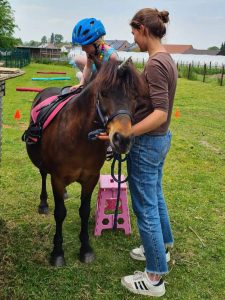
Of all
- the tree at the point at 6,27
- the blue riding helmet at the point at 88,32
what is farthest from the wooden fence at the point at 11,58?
the blue riding helmet at the point at 88,32

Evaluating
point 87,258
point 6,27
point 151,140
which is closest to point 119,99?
point 151,140

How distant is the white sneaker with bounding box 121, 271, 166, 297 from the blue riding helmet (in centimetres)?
217

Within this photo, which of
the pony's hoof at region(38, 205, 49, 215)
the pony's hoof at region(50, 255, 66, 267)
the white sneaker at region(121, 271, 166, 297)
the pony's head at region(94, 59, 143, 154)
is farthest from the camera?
the pony's hoof at region(38, 205, 49, 215)

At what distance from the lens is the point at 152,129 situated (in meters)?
2.77

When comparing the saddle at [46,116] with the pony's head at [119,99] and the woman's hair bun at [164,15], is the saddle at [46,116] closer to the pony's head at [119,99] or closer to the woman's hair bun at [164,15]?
the pony's head at [119,99]

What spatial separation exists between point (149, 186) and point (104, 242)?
1400 millimetres

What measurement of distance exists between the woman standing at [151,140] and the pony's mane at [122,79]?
11 centimetres

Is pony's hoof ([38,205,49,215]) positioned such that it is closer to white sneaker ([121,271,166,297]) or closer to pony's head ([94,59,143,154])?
white sneaker ([121,271,166,297])

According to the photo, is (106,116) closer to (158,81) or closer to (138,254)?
(158,81)

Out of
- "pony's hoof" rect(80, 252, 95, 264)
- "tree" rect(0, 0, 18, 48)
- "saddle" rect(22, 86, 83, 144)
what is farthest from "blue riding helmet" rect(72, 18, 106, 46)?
"tree" rect(0, 0, 18, 48)

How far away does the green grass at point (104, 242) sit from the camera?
346cm

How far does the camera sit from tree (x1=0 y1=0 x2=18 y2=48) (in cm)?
4708

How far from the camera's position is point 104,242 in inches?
167

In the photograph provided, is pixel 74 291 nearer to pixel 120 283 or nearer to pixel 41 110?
pixel 120 283
